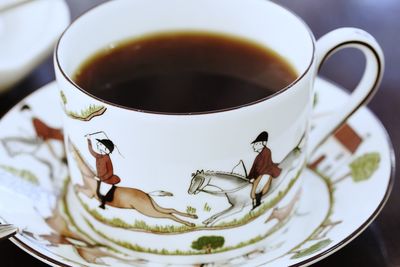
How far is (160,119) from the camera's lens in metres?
0.65

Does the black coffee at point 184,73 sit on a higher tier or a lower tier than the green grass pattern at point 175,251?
higher

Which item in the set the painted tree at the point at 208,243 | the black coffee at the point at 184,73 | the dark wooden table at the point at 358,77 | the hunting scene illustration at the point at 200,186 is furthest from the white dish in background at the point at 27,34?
the painted tree at the point at 208,243

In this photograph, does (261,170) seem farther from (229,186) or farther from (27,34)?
(27,34)

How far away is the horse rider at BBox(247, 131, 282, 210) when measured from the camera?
690mm

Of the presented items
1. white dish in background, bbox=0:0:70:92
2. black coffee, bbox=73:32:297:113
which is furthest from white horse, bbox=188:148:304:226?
white dish in background, bbox=0:0:70:92

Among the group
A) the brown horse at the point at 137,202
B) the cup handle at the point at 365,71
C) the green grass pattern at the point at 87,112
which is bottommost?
the brown horse at the point at 137,202

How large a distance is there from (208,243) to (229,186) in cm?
8

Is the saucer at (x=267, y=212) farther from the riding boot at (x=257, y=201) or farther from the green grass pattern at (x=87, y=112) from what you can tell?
the green grass pattern at (x=87, y=112)

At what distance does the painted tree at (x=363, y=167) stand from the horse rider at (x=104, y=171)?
31 cm

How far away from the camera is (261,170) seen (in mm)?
713

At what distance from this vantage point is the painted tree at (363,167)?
2.77ft

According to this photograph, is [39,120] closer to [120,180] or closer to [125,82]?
[125,82]

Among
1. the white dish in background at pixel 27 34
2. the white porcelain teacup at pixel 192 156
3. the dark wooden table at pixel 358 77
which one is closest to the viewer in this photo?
the white porcelain teacup at pixel 192 156

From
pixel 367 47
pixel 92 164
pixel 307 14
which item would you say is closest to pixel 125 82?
pixel 92 164
